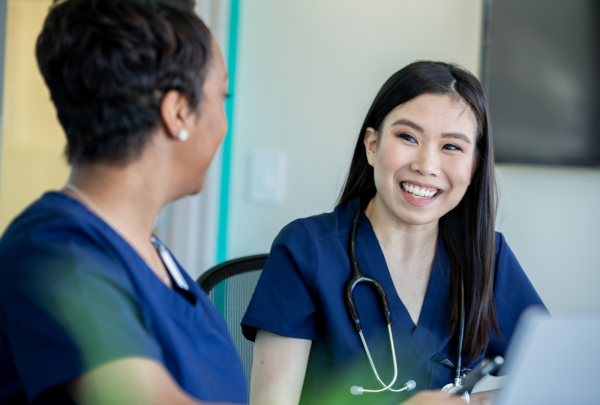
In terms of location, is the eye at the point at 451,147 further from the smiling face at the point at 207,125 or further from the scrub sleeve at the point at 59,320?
the scrub sleeve at the point at 59,320

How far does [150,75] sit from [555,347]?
20.9 inches

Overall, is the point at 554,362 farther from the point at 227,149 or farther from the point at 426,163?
the point at 227,149

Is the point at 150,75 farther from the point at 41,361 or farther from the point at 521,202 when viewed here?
the point at 521,202

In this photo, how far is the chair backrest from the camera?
119 centimetres

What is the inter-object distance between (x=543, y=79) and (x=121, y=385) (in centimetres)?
163

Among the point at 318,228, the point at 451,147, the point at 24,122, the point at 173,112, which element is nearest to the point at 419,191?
the point at 451,147

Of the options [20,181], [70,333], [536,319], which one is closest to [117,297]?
[70,333]

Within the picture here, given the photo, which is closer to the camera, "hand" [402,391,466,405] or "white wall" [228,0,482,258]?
"hand" [402,391,466,405]

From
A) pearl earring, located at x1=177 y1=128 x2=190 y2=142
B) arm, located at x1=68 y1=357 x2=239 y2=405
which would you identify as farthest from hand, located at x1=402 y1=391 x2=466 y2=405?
pearl earring, located at x1=177 y1=128 x2=190 y2=142

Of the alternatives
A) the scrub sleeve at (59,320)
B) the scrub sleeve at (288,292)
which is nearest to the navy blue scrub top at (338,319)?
the scrub sleeve at (288,292)

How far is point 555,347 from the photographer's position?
0.60 metres

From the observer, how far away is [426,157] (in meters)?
1.17

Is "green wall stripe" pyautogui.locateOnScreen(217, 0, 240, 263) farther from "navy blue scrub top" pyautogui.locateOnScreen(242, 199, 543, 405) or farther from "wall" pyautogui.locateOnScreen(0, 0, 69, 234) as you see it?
"navy blue scrub top" pyautogui.locateOnScreen(242, 199, 543, 405)

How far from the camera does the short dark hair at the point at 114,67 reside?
60 cm
